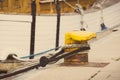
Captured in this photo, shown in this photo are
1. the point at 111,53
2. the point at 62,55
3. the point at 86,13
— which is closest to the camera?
the point at 62,55

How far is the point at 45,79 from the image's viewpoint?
480 centimetres

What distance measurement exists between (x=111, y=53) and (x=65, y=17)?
10.5 feet

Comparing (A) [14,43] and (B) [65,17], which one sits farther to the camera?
(B) [65,17]

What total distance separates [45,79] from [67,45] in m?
1.05

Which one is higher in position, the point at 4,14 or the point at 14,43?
the point at 4,14

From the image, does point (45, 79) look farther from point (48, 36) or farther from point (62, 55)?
point (48, 36)

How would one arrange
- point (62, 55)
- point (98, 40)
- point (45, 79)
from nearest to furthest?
point (45, 79) < point (62, 55) < point (98, 40)

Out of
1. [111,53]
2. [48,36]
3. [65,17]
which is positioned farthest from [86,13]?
[111,53]

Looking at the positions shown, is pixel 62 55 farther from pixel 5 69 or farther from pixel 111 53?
pixel 111 53

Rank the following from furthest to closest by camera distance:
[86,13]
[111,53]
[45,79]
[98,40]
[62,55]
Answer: [86,13] < [98,40] < [111,53] < [62,55] < [45,79]

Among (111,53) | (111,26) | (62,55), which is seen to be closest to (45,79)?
(62,55)

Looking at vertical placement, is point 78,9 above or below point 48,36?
above

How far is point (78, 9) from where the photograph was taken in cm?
893

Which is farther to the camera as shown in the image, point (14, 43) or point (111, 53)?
point (14, 43)
